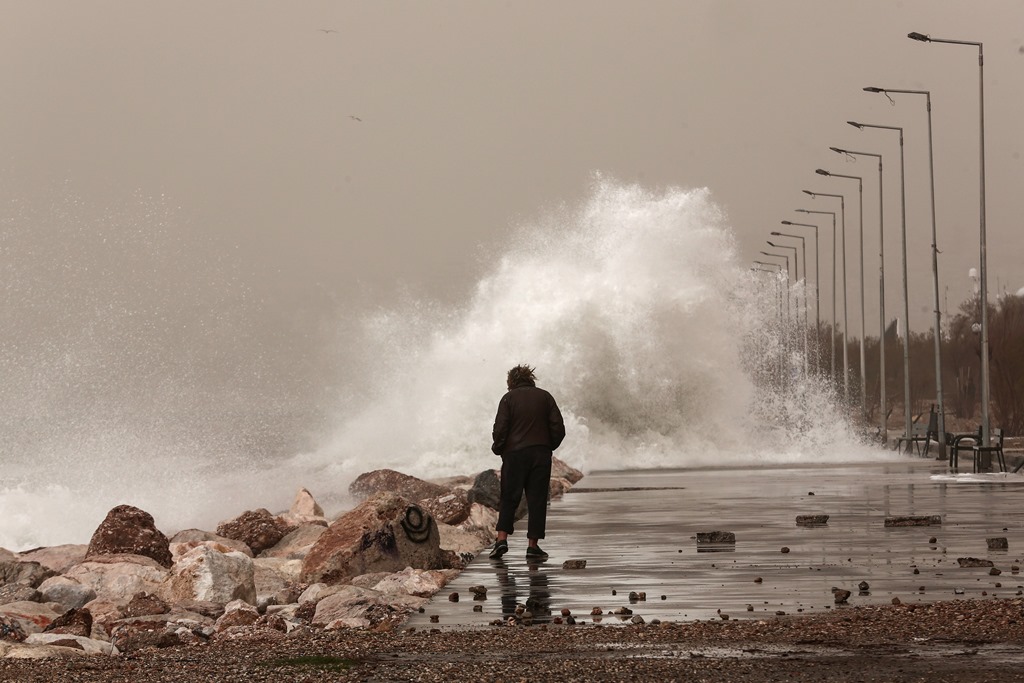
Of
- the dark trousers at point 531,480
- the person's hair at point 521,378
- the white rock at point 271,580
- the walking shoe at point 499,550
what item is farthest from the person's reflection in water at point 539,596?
the white rock at point 271,580

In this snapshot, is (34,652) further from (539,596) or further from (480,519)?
(480,519)

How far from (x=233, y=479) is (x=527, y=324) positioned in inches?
577

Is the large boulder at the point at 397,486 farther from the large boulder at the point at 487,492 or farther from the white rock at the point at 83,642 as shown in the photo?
the white rock at the point at 83,642

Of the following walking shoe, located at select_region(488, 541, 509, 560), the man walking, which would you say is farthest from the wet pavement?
the man walking

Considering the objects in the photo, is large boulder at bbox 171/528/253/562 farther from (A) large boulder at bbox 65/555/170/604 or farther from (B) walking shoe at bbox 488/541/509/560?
(B) walking shoe at bbox 488/541/509/560

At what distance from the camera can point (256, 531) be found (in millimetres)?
24266

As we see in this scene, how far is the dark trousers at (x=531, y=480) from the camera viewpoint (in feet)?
54.7

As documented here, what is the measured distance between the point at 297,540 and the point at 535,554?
8177 mm

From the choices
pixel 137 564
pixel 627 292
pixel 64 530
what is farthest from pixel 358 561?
pixel 627 292

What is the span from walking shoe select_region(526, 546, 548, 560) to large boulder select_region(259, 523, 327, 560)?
6.86m

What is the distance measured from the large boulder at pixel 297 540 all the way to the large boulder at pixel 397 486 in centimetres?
329

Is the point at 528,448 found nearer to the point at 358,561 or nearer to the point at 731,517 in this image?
the point at 358,561

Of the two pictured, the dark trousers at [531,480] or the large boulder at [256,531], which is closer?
the dark trousers at [531,480]

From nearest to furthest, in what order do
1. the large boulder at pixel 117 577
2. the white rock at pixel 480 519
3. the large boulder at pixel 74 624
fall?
the large boulder at pixel 74 624 < the large boulder at pixel 117 577 < the white rock at pixel 480 519
